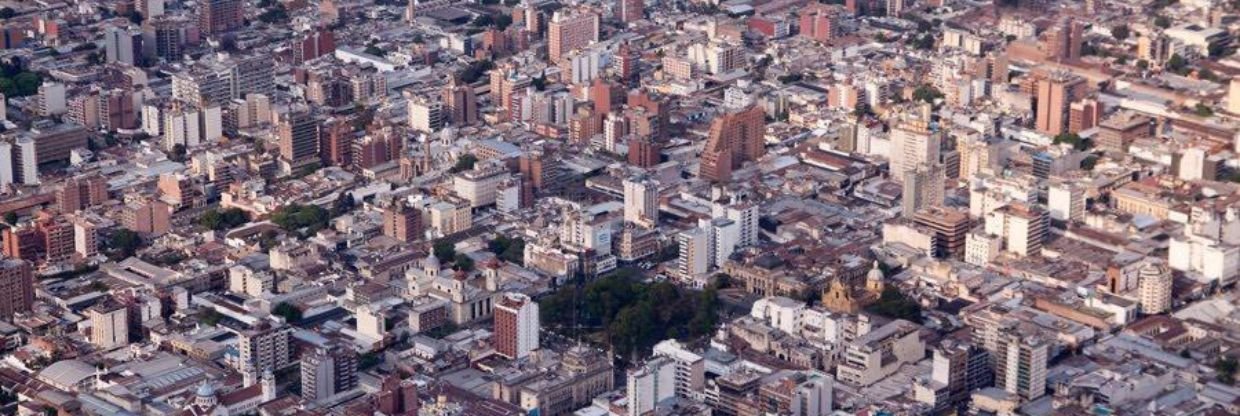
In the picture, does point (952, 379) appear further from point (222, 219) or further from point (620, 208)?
point (222, 219)

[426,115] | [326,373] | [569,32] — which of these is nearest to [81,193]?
[426,115]

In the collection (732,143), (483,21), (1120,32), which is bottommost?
(483,21)

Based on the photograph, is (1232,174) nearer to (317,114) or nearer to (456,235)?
(456,235)

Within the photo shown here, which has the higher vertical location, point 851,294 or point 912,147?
point 912,147

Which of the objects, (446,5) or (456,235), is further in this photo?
(446,5)

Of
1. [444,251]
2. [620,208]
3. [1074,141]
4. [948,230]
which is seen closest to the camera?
[444,251]

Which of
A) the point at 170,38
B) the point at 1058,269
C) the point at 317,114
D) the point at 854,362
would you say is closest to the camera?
the point at 854,362

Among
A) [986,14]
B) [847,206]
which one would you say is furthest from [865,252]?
[986,14]

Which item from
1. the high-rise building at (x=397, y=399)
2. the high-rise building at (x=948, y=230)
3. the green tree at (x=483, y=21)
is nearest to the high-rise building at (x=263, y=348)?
the high-rise building at (x=397, y=399)
